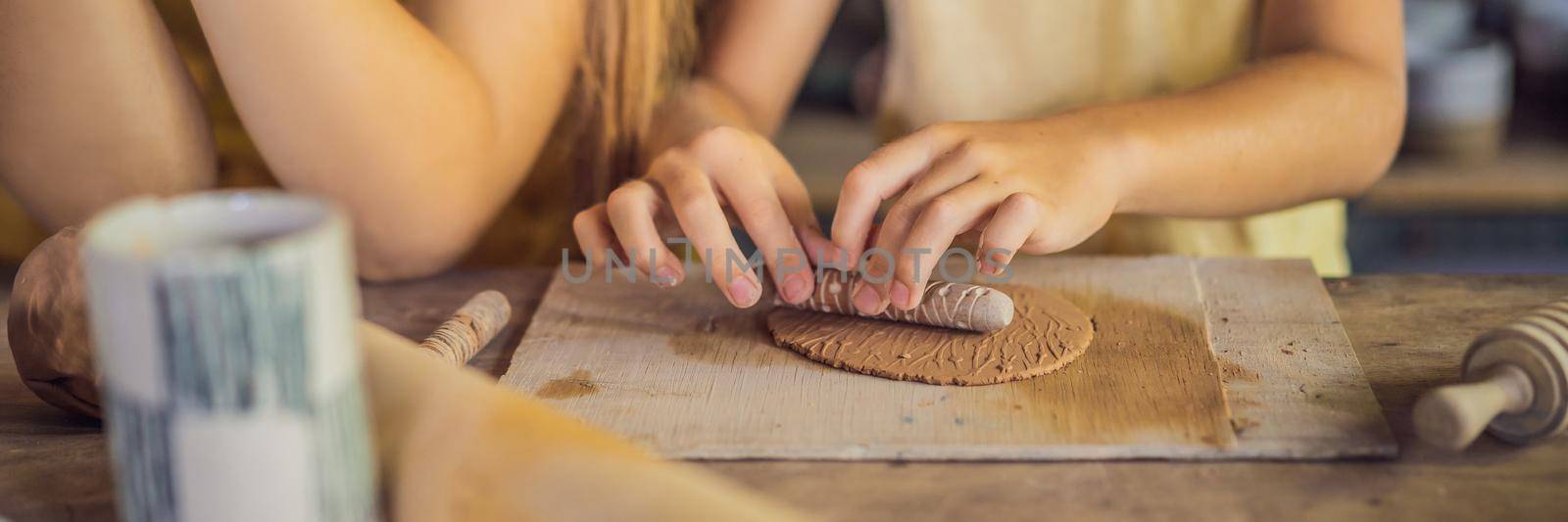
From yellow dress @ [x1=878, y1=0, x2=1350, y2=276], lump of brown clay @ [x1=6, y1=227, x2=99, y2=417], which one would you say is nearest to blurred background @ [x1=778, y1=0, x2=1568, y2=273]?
yellow dress @ [x1=878, y1=0, x2=1350, y2=276]

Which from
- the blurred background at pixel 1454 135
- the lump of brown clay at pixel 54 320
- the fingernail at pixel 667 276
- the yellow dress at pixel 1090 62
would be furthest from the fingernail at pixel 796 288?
the blurred background at pixel 1454 135

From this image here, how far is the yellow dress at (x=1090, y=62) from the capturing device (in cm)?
157

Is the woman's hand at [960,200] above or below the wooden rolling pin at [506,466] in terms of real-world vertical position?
below

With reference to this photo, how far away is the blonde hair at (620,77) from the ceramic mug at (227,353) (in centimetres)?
93

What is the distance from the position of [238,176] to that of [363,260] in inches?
13.3

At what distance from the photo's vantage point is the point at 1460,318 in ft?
3.59

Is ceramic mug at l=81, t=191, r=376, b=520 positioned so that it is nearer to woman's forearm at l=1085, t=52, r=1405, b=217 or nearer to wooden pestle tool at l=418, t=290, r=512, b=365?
wooden pestle tool at l=418, t=290, r=512, b=365

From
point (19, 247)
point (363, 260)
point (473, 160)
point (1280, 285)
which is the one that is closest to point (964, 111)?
point (1280, 285)

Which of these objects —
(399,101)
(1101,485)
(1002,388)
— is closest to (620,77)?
(399,101)

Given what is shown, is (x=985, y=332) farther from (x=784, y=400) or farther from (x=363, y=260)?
(x=363, y=260)

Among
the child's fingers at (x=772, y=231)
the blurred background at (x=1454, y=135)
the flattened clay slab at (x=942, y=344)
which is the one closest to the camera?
the flattened clay slab at (x=942, y=344)

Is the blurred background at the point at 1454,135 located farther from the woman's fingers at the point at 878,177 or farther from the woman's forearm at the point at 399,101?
the woman's fingers at the point at 878,177

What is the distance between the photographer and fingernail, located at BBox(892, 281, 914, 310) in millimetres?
1001

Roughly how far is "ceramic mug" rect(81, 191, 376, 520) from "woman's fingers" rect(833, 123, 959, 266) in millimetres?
546
